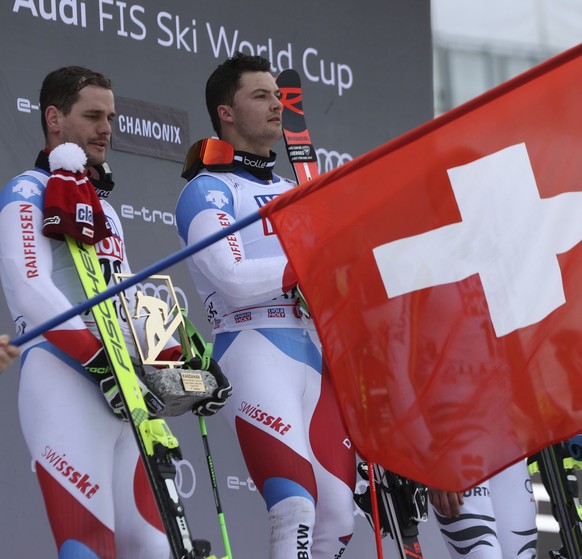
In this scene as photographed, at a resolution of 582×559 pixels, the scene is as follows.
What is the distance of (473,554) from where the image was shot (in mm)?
4656

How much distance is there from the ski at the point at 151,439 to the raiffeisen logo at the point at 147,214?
1647 millimetres

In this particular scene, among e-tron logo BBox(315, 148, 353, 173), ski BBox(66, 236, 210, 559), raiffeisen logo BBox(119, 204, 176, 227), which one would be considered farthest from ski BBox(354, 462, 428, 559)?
e-tron logo BBox(315, 148, 353, 173)

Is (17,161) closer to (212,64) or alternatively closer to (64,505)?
(212,64)

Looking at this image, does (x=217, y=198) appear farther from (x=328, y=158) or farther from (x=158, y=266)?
(x=328, y=158)

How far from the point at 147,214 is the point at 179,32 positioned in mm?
817

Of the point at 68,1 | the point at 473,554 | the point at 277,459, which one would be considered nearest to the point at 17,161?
the point at 68,1

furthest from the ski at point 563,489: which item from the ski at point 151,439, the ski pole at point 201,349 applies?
the ski at point 151,439

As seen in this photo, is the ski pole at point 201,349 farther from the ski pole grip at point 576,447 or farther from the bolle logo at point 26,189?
the ski pole grip at point 576,447

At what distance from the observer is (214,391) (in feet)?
13.9

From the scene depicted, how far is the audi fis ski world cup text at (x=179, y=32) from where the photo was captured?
226 inches

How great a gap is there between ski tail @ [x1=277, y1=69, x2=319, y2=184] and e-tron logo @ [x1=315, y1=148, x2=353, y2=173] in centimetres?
105

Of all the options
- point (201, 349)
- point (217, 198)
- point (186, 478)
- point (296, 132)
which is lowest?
point (186, 478)

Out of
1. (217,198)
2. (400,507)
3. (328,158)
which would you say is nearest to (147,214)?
(328,158)

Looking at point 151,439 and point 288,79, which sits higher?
point 288,79
